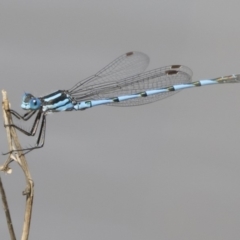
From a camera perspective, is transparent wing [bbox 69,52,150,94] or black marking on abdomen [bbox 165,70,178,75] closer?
transparent wing [bbox 69,52,150,94]

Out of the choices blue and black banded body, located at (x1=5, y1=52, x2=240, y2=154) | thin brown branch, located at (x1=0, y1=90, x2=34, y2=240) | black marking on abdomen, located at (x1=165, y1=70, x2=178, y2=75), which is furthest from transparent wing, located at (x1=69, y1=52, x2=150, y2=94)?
thin brown branch, located at (x1=0, y1=90, x2=34, y2=240)

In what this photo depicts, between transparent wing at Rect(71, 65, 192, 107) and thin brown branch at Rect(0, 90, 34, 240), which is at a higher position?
transparent wing at Rect(71, 65, 192, 107)

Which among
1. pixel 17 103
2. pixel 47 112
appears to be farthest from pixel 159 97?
pixel 17 103

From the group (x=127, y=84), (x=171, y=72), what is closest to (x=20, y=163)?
(x=127, y=84)

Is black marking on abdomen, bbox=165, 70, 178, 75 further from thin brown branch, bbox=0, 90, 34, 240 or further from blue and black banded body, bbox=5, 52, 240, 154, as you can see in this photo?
thin brown branch, bbox=0, 90, 34, 240

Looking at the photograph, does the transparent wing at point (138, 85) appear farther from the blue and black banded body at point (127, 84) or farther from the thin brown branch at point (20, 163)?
the thin brown branch at point (20, 163)

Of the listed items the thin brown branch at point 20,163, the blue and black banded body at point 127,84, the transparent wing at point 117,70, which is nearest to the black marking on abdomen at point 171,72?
the blue and black banded body at point 127,84

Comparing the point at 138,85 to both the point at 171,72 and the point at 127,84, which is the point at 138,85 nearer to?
the point at 127,84
